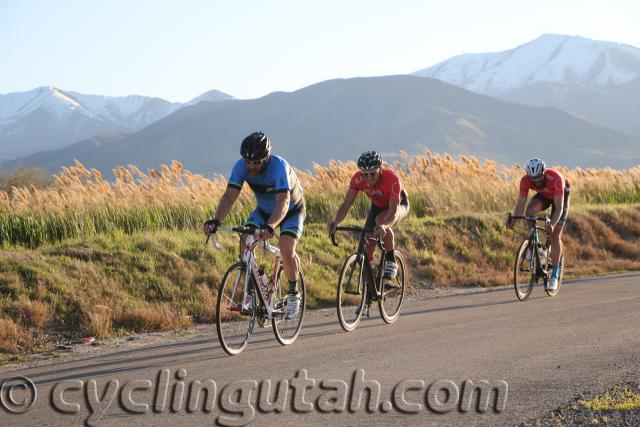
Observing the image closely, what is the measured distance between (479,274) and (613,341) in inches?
275

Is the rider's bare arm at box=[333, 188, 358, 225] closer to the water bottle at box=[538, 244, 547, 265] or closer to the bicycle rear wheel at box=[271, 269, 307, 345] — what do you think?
the bicycle rear wheel at box=[271, 269, 307, 345]

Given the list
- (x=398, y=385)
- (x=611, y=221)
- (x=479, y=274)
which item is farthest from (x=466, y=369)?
(x=611, y=221)

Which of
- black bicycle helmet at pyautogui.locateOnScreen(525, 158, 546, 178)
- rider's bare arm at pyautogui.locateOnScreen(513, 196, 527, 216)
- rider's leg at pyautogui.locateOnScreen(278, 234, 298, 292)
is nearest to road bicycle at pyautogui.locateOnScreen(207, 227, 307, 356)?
rider's leg at pyautogui.locateOnScreen(278, 234, 298, 292)

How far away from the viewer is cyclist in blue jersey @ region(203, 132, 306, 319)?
28.5 feet

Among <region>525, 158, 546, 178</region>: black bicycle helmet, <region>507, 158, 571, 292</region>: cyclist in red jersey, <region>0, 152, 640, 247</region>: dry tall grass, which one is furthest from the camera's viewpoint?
<region>0, 152, 640, 247</region>: dry tall grass

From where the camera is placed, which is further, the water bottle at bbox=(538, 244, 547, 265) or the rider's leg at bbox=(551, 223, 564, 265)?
the rider's leg at bbox=(551, 223, 564, 265)

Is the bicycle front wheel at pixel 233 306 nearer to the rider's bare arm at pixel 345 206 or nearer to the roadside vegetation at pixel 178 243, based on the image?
the rider's bare arm at pixel 345 206

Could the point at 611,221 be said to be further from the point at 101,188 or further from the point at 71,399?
the point at 71,399

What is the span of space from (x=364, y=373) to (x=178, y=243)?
6.32 metres

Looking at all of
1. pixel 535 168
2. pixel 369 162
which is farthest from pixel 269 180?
pixel 535 168

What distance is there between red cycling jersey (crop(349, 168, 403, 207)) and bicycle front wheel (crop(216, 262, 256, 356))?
252cm

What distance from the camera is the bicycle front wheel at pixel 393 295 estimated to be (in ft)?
35.6

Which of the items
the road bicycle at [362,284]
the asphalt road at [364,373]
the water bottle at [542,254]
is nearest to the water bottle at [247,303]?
the asphalt road at [364,373]

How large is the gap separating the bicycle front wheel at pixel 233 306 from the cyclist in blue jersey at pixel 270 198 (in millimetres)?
426
